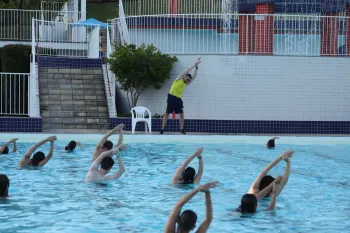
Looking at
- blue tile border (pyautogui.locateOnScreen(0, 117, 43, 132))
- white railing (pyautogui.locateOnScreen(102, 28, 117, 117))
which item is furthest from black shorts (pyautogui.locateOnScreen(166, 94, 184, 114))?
blue tile border (pyautogui.locateOnScreen(0, 117, 43, 132))

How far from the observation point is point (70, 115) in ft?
72.0

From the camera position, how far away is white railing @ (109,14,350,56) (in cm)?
2273

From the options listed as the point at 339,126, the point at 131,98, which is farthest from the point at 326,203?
the point at 131,98

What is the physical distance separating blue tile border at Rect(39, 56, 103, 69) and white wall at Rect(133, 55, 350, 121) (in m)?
3.10

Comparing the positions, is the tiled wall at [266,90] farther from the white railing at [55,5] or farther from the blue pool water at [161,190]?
the white railing at [55,5]

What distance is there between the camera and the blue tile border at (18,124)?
19672mm

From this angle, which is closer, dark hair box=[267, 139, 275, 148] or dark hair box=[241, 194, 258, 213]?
dark hair box=[241, 194, 258, 213]

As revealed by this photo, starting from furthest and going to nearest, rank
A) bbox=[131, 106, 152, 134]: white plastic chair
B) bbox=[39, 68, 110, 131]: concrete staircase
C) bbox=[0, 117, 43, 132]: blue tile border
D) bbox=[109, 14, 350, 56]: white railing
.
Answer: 1. bbox=[109, 14, 350, 56]: white railing
2. bbox=[39, 68, 110, 131]: concrete staircase
3. bbox=[131, 106, 152, 134]: white plastic chair
4. bbox=[0, 117, 43, 132]: blue tile border

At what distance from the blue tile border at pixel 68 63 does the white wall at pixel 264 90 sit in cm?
310

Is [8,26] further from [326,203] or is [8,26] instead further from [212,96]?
[326,203]

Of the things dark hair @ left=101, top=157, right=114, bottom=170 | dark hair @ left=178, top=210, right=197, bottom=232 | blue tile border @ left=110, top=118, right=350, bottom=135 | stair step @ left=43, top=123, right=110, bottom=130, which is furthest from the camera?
stair step @ left=43, top=123, right=110, bottom=130

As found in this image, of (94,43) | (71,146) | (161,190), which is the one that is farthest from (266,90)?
(161,190)

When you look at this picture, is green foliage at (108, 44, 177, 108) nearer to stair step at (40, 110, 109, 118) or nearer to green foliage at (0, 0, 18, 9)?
stair step at (40, 110, 109, 118)

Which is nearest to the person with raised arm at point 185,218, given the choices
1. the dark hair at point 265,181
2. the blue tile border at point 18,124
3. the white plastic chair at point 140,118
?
the dark hair at point 265,181
